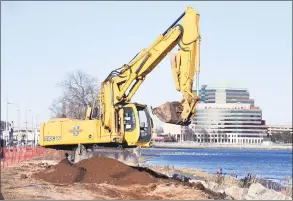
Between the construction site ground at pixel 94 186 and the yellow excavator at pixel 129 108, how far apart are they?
1966mm

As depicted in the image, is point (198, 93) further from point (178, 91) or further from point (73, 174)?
point (73, 174)

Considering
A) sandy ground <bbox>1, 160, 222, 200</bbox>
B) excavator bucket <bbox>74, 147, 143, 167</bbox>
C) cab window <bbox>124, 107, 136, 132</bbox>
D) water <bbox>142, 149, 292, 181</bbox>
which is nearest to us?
sandy ground <bbox>1, 160, 222, 200</bbox>

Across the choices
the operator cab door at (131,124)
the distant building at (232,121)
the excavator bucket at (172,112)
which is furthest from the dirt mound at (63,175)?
the distant building at (232,121)

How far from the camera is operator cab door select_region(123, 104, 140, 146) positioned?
24.6 meters

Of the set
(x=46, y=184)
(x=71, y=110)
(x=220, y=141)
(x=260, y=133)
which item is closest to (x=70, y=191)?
(x=46, y=184)

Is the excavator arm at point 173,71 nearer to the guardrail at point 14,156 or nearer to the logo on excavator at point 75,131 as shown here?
the logo on excavator at point 75,131

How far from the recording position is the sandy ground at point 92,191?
17703 mm

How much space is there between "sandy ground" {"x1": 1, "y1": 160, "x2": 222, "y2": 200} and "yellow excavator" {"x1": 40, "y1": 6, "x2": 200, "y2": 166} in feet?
11.3

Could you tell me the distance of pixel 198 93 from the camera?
74.2ft

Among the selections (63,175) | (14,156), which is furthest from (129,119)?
(14,156)

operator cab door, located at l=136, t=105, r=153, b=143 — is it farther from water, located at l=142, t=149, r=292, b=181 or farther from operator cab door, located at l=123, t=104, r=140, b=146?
water, located at l=142, t=149, r=292, b=181

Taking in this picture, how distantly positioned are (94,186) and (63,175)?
185 centimetres

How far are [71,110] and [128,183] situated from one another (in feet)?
116

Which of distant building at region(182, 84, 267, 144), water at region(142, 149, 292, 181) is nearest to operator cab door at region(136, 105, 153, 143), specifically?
water at region(142, 149, 292, 181)
